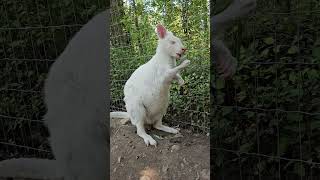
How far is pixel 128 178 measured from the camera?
3.11 meters

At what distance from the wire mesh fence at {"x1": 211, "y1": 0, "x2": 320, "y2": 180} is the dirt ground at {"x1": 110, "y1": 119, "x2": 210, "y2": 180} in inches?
8.4

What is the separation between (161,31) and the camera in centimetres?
297

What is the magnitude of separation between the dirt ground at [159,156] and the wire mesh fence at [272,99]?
0.70ft

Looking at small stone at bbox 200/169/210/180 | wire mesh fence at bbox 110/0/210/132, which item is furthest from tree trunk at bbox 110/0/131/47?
small stone at bbox 200/169/210/180

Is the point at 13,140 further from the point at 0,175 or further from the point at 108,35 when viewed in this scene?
the point at 108,35

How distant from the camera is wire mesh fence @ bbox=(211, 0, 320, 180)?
2854 millimetres

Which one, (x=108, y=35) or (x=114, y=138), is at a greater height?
(x=108, y=35)

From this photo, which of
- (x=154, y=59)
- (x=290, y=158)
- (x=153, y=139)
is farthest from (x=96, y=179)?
(x=290, y=158)

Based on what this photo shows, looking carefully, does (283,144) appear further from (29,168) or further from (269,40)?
(29,168)

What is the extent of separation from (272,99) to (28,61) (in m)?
1.78

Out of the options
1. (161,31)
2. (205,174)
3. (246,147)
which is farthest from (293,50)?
(205,174)

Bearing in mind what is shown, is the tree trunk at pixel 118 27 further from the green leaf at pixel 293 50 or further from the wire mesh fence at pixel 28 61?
the green leaf at pixel 293 50

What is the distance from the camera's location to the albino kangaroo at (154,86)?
2980 mm

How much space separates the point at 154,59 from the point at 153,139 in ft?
1.52
